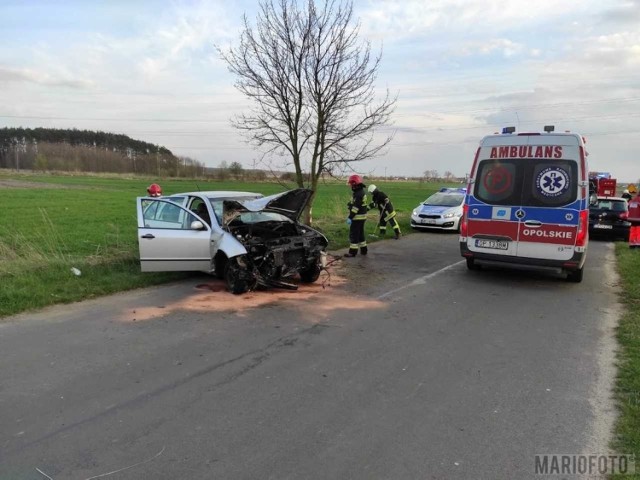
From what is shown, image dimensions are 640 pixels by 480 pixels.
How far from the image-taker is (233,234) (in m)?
7.64

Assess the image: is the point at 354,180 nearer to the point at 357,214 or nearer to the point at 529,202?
the point at 357,214

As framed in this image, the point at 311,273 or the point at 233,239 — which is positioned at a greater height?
the point at 233,239

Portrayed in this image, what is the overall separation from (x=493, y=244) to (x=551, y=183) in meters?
1.41

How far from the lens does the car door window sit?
25.9ft

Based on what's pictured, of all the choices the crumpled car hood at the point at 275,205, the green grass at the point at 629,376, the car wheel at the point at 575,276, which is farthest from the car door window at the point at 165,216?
the car wheel at the point at 575,276

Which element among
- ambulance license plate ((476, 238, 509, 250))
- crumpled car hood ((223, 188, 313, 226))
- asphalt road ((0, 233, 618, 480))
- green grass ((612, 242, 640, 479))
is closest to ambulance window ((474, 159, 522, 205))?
ambulance license plate ((476, 238, 509, 250))

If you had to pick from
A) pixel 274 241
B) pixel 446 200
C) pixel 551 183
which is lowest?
pixel 274 241

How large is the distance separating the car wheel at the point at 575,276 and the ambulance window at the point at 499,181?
165cm

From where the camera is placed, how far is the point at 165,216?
26.5ft

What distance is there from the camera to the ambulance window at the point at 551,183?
7918 millimetres

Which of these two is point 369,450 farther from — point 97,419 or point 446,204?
point 446,204

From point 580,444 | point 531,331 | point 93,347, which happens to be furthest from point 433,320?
point 93,347

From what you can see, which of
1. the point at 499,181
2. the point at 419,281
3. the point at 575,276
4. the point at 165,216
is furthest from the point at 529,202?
the point at 165,216

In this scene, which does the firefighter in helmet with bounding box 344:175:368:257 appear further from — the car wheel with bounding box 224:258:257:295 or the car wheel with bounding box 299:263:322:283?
the car wheel with bounding box 224:258:257:295
